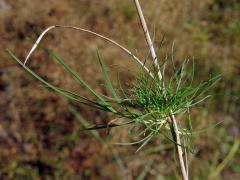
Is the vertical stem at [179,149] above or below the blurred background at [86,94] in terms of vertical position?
above

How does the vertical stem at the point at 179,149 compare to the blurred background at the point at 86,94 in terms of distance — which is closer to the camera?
the vertical stem at the point at 179,149

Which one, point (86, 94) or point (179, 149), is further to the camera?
point (86, 94)

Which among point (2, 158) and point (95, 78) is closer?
point (2, 158)

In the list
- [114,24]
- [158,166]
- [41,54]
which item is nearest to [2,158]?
[41,54]

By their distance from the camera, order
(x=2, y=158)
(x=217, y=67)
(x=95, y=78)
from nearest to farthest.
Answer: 1. (x=2, y=158)
2. (x=95, y=78)
3. (x=217, y=67)

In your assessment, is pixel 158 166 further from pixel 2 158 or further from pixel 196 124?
pixel 2 158

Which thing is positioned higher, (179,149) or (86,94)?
(179,149)

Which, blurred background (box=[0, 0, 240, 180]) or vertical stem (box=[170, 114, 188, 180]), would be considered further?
blurred background (box=[0, 0, 240, 180])

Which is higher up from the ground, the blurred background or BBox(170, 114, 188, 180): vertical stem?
BBox(170, 114, 188, 180): vertical stem
